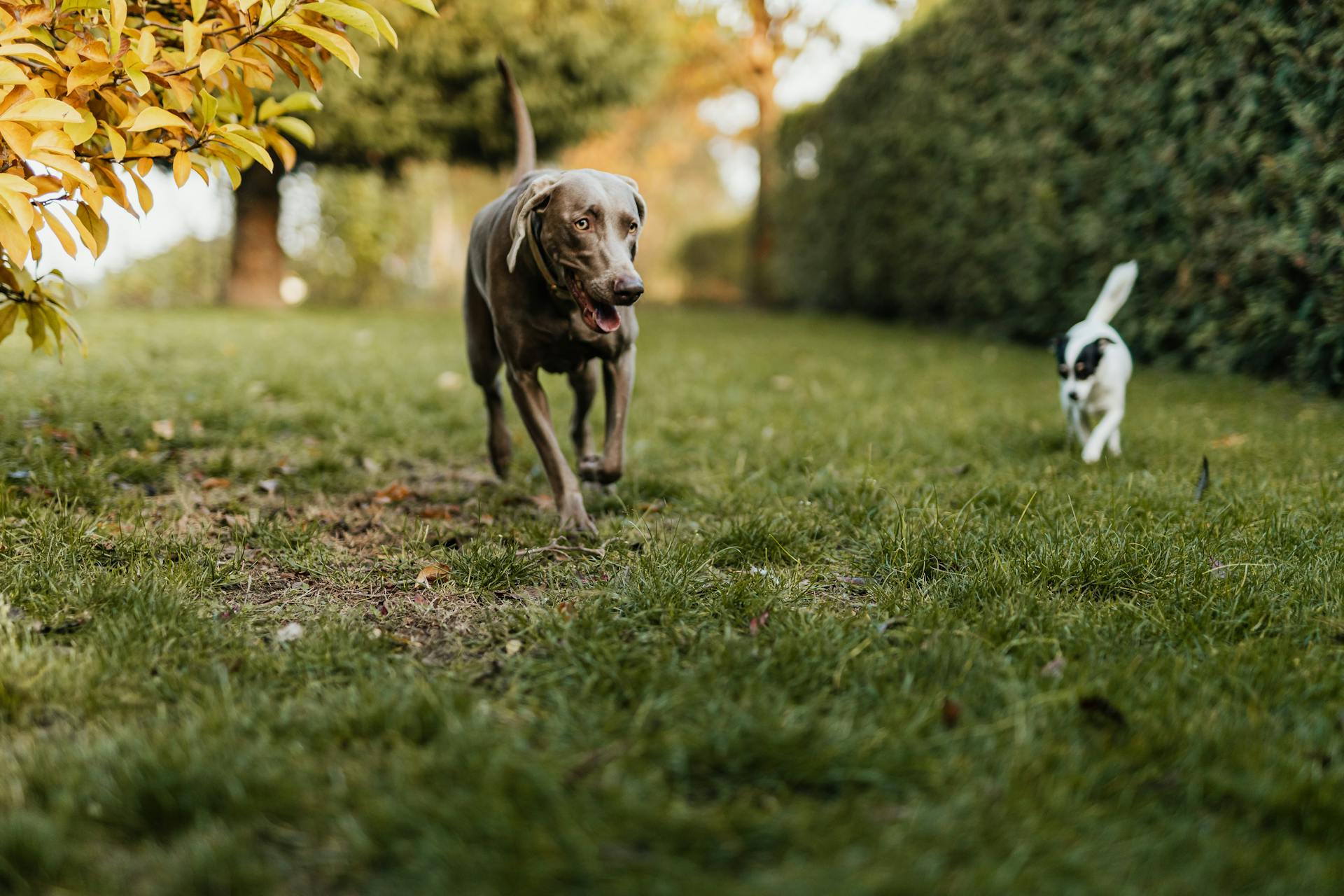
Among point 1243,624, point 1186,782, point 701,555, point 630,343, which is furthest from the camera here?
point 630,343

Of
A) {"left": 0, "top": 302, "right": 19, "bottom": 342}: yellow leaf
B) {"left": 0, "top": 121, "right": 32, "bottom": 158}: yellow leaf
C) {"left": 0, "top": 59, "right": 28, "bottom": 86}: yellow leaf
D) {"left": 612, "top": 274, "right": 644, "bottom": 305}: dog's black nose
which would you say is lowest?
{"left": 0, "top": 302, "right": 19, "bottom": 342}: yellow leaf

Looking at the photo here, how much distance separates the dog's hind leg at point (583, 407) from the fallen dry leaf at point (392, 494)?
2.40 ft

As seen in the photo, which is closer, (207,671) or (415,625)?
(207,671)

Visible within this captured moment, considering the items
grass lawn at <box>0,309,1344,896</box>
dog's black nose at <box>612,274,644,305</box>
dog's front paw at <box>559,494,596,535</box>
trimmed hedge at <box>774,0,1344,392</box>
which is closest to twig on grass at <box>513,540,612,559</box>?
grass lawn at <box>0,309,1344,896</box>

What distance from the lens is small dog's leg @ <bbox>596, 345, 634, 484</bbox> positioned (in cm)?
327

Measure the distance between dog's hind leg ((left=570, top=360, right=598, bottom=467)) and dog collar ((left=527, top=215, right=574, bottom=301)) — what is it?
1.40 ft

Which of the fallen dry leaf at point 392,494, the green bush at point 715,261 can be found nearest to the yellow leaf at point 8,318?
the fallen dry leaf at point 392,494

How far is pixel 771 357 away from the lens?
8.61 metres

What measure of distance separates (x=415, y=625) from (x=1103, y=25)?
301 inches

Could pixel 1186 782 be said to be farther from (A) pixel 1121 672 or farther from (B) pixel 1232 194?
(B) pixel 1232 194

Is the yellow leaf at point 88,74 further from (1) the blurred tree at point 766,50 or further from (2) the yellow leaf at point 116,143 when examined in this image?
(1) the blurred tree at point 766,50

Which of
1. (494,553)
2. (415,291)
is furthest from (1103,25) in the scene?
(415,291)

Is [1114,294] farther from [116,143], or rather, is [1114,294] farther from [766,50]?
[766,50]

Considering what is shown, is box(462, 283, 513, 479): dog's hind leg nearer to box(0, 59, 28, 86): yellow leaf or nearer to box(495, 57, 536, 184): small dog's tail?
box(495, 57, 536, 184): small dog's tail
